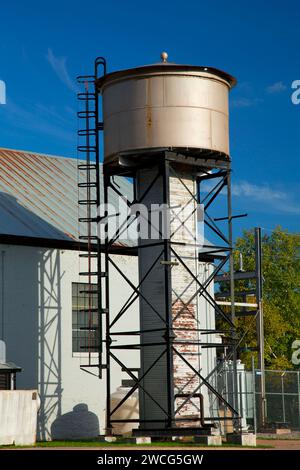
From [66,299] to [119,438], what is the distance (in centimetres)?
669

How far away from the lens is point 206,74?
3644 cm

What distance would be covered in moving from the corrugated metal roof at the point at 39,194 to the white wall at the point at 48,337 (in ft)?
3.75

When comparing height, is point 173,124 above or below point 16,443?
above

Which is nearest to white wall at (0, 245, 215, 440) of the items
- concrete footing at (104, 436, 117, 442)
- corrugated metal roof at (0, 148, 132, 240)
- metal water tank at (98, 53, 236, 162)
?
corrugated metal roof at (0, 148, 132, 240)

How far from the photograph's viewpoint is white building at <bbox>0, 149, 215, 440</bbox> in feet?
128

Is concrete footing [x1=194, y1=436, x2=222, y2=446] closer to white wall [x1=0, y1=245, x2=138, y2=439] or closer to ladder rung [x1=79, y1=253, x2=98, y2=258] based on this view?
white wall [x1=0, y1=245, x2=138, y2=439]

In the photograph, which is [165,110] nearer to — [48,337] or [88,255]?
[88,255]

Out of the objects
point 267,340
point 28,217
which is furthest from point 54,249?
point 267,340

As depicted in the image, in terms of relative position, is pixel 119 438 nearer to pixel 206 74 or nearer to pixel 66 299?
pixel 66 299

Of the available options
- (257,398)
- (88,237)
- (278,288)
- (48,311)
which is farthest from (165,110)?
(278,288)

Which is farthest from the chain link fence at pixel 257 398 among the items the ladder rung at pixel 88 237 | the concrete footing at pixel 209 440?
the ladder rung at pixel 88 237

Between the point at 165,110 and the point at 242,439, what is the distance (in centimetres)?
1112

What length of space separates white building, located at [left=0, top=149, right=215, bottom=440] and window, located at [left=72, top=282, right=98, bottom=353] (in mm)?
48

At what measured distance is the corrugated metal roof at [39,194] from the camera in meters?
40.8
